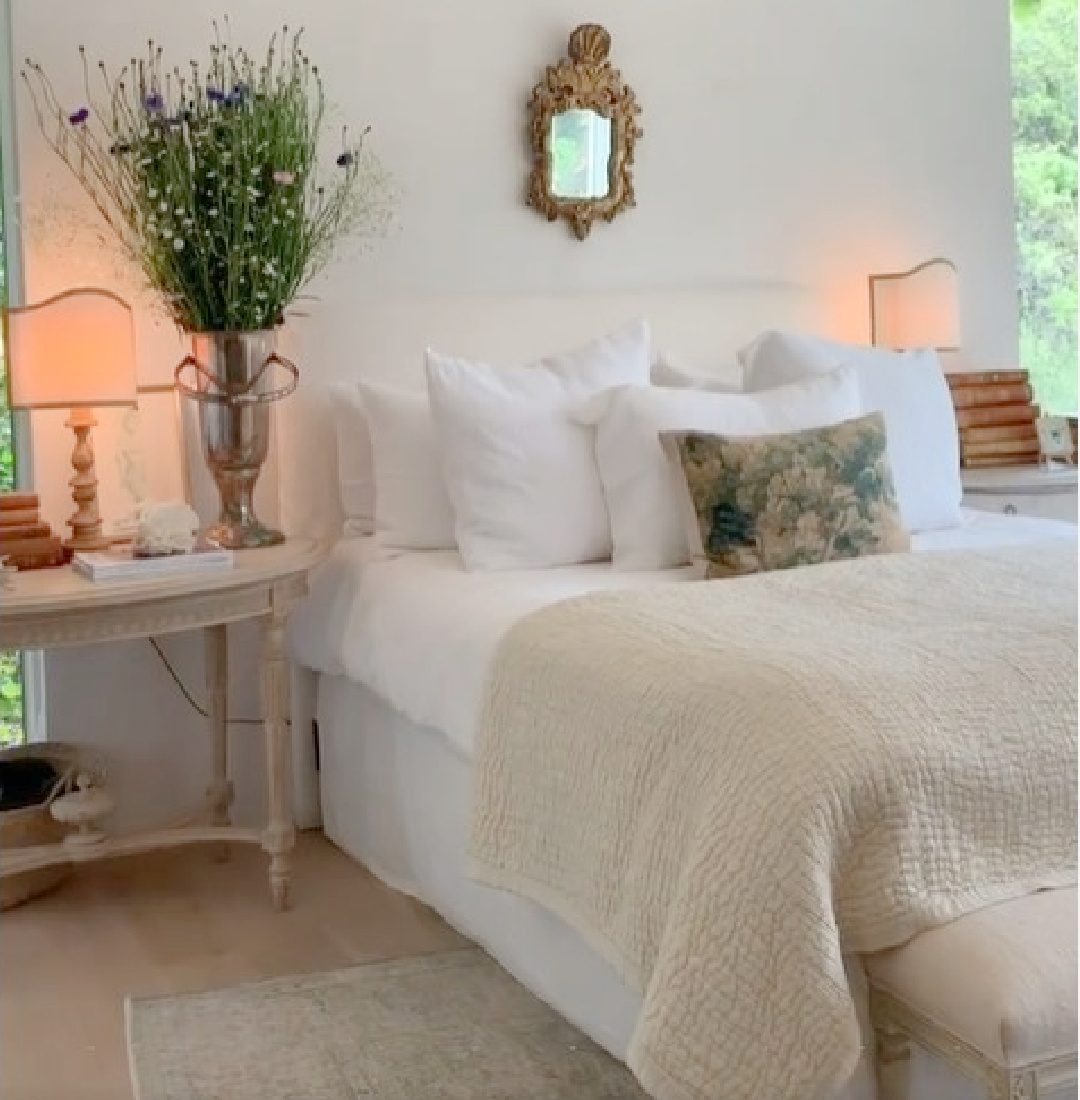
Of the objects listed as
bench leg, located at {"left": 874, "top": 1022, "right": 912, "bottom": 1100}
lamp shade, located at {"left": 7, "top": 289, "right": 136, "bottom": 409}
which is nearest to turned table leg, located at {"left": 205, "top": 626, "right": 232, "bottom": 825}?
lamp shade, located at {"left": 7, "top": 289, "right": 136, "bottom": 409}

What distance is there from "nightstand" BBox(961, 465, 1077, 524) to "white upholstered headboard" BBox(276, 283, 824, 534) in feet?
2.21

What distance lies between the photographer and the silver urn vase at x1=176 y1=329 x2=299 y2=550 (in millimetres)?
3252

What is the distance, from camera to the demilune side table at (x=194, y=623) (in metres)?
2.79

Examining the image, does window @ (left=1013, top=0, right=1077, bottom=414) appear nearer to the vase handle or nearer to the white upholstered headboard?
the white upholstered headboard

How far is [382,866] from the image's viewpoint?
3346 mm

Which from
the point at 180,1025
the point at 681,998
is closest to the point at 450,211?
the point at 180,1025

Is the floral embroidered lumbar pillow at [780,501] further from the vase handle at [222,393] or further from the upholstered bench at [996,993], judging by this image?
the upholstered bench at [996,993]

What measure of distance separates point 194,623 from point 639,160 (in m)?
1.76

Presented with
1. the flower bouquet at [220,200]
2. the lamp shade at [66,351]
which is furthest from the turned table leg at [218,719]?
the lamp shade at [66,351]

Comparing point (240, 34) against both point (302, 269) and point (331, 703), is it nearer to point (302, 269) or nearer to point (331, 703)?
point (302, 269)

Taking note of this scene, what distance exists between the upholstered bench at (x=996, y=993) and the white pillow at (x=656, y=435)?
1266 mm

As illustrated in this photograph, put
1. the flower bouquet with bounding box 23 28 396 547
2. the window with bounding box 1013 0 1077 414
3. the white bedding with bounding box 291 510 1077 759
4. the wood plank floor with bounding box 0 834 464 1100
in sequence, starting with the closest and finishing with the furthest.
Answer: the wood plank floor with bounding box 0 834 464 1100
the white bedding with bounding box 291 510 1077 759
the flower bouquet with bounding box 23 28 396 547
the window with bounding box 1013 0 1077 414

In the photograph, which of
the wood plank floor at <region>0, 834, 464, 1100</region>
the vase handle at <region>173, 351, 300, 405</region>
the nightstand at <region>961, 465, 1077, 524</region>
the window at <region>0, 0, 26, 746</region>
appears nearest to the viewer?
the wood plank floor at <region>0, 834, 464, 1100</region>

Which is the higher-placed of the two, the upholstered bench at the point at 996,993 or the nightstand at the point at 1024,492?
the nightstand at the point at 1024,492
